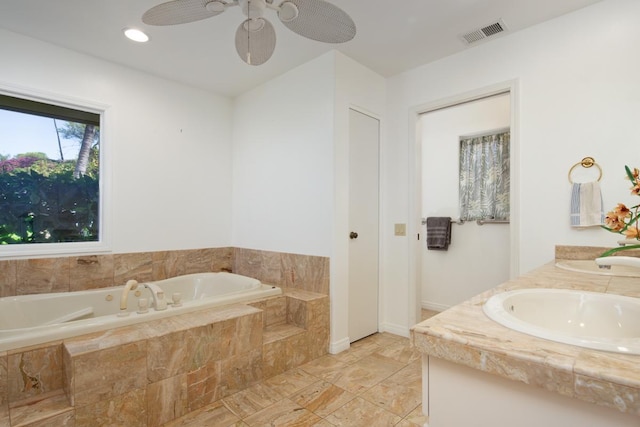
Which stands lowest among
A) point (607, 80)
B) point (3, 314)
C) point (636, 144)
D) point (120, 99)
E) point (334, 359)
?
point (334, 359)

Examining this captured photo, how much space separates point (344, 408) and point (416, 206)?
5.96 feet

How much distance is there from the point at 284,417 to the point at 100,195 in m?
2.47

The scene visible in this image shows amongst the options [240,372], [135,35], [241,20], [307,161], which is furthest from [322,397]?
[135,35]

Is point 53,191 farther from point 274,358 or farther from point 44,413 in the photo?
point 274,358

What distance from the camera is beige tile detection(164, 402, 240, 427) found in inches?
69.2

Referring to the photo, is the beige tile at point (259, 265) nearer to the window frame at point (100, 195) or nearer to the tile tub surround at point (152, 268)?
the tile tub surround at point (152, 268)

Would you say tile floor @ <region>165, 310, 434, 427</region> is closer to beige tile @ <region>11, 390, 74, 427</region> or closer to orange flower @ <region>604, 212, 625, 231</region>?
beige tile @ <region>11, 390, 74, 427</region>

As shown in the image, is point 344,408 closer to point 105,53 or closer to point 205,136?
point 205,136

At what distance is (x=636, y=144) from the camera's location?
1.93m

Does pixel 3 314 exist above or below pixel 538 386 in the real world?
below

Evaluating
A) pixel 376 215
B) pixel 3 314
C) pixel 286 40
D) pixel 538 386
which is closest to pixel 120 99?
pixel 286 40

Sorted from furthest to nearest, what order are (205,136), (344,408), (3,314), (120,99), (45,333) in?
(205,136) → (120,99) → (3,314) → (344,408) → (45,333)

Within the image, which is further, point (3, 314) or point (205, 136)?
point (205, 136)

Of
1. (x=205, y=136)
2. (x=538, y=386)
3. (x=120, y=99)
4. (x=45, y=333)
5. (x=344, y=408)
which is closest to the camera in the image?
(x=538, y=386)
